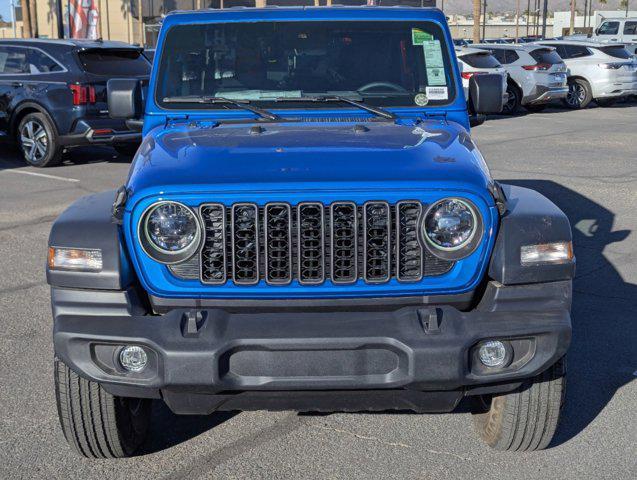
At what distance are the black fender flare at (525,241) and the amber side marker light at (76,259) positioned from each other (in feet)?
5.04

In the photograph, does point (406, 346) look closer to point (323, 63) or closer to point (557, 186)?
point (323, 63)

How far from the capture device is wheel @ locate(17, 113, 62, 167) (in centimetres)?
1313

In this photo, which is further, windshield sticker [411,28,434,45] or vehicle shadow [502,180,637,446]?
windshield sticker [411,28,434,45]

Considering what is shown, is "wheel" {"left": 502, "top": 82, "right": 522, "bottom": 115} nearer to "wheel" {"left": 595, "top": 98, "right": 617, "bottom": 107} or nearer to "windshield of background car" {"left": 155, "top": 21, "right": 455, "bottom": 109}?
"wheel" {"left": 595, "top": 98, "right": 617, "bottom": 107}

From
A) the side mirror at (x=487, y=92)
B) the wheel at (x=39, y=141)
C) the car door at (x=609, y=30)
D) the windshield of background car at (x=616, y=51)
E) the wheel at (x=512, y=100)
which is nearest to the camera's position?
the side mirror at (x=487, y=92)

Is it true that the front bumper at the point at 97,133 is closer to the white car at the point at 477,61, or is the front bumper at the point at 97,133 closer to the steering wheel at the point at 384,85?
the steering wheel at the point at 384,85

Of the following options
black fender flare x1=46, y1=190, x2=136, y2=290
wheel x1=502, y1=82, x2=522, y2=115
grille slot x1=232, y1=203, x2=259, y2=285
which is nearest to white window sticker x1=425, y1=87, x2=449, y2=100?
grille slot x1=232, y1=203, x2=259, y2=285

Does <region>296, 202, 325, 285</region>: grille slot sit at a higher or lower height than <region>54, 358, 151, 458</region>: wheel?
higher

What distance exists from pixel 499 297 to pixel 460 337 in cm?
29

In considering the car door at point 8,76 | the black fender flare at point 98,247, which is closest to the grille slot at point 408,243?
the black fender flare at point 98,247

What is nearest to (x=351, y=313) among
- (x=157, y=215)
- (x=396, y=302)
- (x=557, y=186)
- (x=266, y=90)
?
(x=396, y=302)

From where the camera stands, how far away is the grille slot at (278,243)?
142 inches

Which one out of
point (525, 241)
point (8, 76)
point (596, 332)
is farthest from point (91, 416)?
point (8, 76)

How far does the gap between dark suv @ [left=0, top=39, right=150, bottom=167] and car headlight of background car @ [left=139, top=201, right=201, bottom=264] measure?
371 inches
